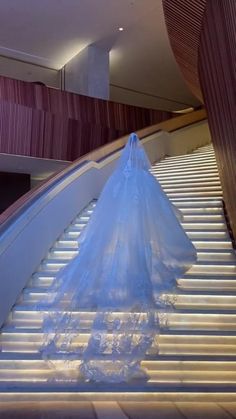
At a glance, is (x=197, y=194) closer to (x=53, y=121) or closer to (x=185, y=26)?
(x=185, y=26)

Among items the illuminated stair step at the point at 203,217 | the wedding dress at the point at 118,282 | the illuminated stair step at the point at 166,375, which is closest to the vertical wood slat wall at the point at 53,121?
the illuminated stair step at the point at 203,217

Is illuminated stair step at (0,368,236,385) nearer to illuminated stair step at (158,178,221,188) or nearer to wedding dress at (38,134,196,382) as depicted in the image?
wedding dress at (38,134,196,382)

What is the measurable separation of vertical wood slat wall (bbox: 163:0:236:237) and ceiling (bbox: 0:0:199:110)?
119 inches

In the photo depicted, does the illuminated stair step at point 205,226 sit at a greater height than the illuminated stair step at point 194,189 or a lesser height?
lesser

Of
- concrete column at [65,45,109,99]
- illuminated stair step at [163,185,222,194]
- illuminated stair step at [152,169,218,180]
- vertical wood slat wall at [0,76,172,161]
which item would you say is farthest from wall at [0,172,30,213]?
illuminated stair step at [163,185,222,194]

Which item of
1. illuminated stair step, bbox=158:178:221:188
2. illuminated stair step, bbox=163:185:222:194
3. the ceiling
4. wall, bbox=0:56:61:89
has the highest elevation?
the ceiling

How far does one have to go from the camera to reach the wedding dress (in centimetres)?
335

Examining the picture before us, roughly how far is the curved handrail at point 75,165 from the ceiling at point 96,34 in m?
1.81

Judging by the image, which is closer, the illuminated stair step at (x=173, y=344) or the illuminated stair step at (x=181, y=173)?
the illuminated stair step at (x=173, y=344)

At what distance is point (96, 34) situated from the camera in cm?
1109

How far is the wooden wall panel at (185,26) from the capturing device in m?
5.78

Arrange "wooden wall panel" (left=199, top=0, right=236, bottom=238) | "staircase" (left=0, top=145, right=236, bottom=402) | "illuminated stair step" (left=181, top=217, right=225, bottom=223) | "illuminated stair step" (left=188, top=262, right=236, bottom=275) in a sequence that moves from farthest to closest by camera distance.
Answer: "illuminated stair step" (left=181, top=217, right=225, bottom=223), "illuminated stair step" (left=188, top=262, right=236, bottom=275), "wooden wall panel" (left=199, top=0, right=236, bottom=238), "staircase" (left=0, top=145, right=236, bottom=402)

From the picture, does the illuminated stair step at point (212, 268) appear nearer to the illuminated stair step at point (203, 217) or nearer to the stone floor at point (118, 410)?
the illuminated stair step at point (203, 217)

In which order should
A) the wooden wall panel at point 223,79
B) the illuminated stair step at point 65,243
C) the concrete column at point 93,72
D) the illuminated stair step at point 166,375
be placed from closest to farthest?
the illuminated stair step at point 166,375 → the wooden wall panel at point 223,79 → the illuminated stair step at point 65,243 → the concrete column at point 93,72
